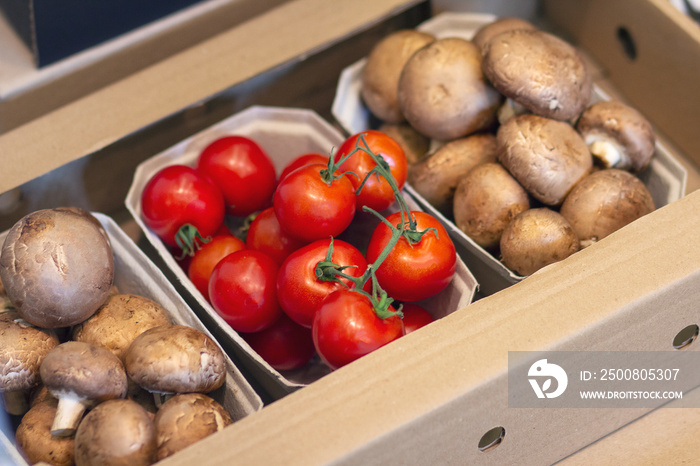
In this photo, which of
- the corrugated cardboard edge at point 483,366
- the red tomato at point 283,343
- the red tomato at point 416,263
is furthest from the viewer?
the red tomato at point 283,343

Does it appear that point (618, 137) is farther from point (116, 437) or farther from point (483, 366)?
point (116, 437)

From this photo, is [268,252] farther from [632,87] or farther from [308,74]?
[632,87]

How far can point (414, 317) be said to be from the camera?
1007mm

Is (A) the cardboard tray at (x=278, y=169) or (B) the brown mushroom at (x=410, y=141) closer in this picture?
(A) the cardboard tray at (x=278, y=169)

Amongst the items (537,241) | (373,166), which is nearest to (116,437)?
(373,166)

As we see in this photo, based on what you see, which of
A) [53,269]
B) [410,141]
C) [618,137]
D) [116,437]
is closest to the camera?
[116,437]

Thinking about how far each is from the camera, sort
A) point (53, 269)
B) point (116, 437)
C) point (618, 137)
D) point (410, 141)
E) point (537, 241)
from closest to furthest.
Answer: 1. point (116, 437)
2. point (53, 269)
3. point (537, 241)
4. point (618, 137)
5. point (410, 141)

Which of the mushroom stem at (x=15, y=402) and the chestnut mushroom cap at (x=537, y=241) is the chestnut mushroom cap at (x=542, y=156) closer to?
the chestnut mushroom cap at (x=537, y=241)

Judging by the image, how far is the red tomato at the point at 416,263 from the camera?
907 millimetres

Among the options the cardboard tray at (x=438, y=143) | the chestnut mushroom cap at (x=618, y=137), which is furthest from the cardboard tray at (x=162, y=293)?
the chestnut mushroom cap at (x=618, y=137)

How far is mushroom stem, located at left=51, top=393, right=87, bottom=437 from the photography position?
2.56 feet

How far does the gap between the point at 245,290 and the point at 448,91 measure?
54cm

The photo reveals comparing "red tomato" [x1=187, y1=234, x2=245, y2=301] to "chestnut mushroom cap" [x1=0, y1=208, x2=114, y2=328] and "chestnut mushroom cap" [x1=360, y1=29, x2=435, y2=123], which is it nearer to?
"chestnut mushroom cap" [x1=0, y1=208, x2=114, y2=328]

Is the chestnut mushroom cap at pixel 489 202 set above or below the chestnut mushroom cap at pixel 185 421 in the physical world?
above
